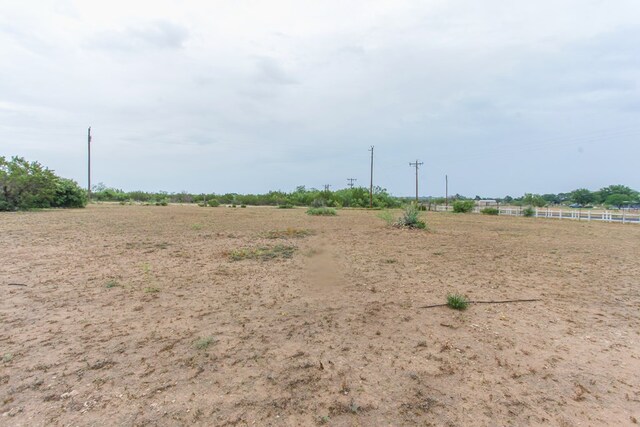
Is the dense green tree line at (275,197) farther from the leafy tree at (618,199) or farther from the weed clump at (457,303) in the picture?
the leafy tree at (618,199)

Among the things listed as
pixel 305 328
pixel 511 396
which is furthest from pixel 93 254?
pixel 511 396

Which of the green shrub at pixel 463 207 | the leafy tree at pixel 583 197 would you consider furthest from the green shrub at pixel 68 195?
the leafy tree at pixel 583 197

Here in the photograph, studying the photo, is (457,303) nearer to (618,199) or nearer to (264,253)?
(264,253)

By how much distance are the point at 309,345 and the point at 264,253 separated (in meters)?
4.85

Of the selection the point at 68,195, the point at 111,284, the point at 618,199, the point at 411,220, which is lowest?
the point at 111,284

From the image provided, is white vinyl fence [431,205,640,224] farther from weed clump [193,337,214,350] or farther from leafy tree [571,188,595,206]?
leafy tree [571,188,595,206]

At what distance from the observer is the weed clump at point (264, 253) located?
7246mm

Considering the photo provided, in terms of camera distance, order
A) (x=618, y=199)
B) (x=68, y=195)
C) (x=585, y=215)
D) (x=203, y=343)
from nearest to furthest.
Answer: (x=203, y=343) → (x=68, y=195) → (x=585, y=215) → (x=618, y=199)

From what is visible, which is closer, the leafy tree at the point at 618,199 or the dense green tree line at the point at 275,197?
the dense green tree line at the point at 275,197

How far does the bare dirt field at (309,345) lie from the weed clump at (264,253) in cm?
93

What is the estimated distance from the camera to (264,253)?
7781mm

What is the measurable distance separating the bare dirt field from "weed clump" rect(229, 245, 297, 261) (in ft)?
3.05

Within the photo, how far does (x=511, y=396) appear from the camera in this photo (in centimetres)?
241

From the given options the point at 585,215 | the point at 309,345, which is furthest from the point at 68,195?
the point at 585,215
